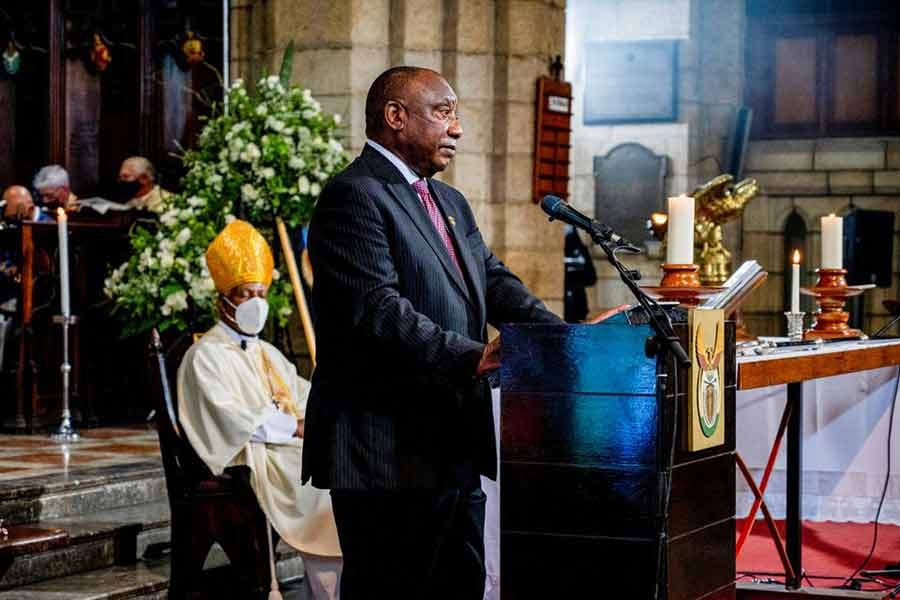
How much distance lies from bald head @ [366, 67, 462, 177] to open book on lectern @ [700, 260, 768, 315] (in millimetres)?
1293

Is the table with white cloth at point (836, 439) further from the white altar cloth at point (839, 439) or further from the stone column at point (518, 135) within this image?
the stone column at point (518, 135)

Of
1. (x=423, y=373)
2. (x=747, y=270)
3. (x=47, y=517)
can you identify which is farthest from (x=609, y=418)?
(x=47, y=517)

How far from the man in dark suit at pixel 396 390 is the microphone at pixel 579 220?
0.34 meters

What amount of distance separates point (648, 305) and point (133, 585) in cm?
318

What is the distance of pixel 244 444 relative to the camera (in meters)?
5.97

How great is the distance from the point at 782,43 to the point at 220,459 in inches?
411

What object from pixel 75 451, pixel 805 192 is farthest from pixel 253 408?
pixel 805 192

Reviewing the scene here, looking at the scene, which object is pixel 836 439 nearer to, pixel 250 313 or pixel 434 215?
pixel 250 313

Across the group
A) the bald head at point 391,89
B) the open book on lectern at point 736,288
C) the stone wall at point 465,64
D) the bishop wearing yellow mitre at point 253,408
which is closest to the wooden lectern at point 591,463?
the bald head at point 391,89

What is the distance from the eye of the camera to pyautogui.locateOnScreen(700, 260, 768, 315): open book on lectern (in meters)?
4.83

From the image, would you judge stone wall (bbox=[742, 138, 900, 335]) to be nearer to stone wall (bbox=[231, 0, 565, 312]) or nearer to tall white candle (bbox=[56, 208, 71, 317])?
stone wall (bbox=[231, 0, 565, 312])

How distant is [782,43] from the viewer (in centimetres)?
1504

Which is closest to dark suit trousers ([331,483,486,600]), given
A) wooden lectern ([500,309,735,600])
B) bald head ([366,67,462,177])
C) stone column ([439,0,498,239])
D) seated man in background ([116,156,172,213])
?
wooden lectern ([500,309,735,600])

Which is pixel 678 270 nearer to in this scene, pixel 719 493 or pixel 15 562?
pixel 719 493
